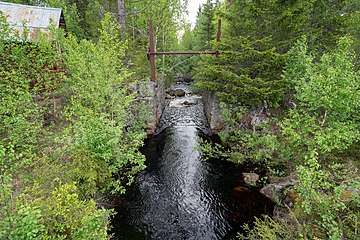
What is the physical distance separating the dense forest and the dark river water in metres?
0.60

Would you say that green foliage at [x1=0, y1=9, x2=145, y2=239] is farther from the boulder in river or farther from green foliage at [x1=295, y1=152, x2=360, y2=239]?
the boulder in river

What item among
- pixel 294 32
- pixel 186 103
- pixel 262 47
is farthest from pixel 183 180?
pixel 186 103

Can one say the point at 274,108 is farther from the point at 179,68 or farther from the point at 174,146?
the point at 179,68

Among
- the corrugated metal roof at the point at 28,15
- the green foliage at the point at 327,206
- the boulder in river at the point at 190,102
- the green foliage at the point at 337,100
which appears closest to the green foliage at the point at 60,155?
the green foliage at the point at 327,206

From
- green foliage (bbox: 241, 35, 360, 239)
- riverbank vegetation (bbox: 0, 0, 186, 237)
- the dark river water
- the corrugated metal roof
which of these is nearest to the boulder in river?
the dark river water

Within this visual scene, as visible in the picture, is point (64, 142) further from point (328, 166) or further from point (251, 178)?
point (328, 166)

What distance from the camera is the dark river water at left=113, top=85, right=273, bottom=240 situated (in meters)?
6.05

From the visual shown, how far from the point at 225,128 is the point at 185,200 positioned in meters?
5.88

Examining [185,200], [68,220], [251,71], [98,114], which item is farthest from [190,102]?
[68,220]

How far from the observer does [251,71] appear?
9.63 m

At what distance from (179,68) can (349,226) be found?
22.8 metres

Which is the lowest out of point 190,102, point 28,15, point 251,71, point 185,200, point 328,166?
point 185,200

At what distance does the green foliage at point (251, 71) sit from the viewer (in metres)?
8.59

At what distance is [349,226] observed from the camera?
13.4 ft
